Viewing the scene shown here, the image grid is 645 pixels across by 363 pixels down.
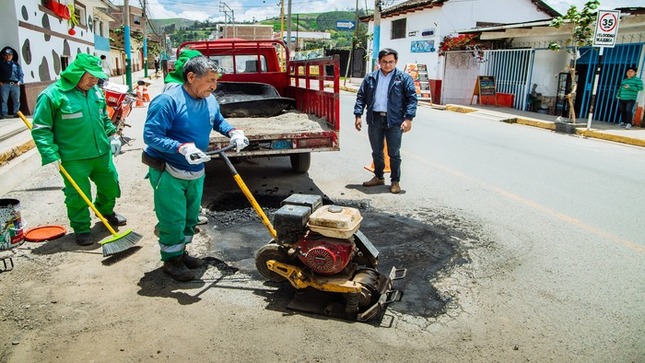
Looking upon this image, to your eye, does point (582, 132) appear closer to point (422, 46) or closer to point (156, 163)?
point (422, 46)

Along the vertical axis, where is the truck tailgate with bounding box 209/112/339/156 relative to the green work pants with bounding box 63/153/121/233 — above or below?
above

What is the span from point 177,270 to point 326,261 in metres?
1.33

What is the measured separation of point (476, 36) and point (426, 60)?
3.23 m

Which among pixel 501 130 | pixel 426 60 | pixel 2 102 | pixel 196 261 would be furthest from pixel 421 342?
pixel 426 60

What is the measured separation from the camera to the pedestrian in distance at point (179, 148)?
3465 mm

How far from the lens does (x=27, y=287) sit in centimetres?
363

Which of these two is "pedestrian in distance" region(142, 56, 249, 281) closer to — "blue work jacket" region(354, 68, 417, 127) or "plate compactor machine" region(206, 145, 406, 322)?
"plate compactor machine" region(206, 145, 406, 322)

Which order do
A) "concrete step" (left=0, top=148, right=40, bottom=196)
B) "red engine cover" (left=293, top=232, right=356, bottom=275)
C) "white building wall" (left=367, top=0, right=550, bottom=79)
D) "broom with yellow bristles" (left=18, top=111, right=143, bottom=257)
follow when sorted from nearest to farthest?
"red engine cover" (left=293, top=232, right=356, bottom=275) < "broom with yellow bristles" (left=18, top=111, right=143, bottom=257) < "concrete step" (left=0, top=148, right=40, bottom=196) < "white building wall" (left=367, top=0, right=550, bottom=79)

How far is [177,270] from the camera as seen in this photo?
376 cm

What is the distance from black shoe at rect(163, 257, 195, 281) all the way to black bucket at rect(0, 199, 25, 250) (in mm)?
1657

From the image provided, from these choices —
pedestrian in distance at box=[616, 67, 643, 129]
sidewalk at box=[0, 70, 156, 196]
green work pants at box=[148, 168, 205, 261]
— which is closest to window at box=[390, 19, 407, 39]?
pedestrian in distance at box=[616, 67, 643, 129]

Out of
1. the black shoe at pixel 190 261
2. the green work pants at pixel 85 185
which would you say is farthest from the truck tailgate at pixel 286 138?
the black shoe at pixel 190 261

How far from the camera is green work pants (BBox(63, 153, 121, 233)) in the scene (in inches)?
175

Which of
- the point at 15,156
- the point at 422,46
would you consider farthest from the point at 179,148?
the point at 422,46
